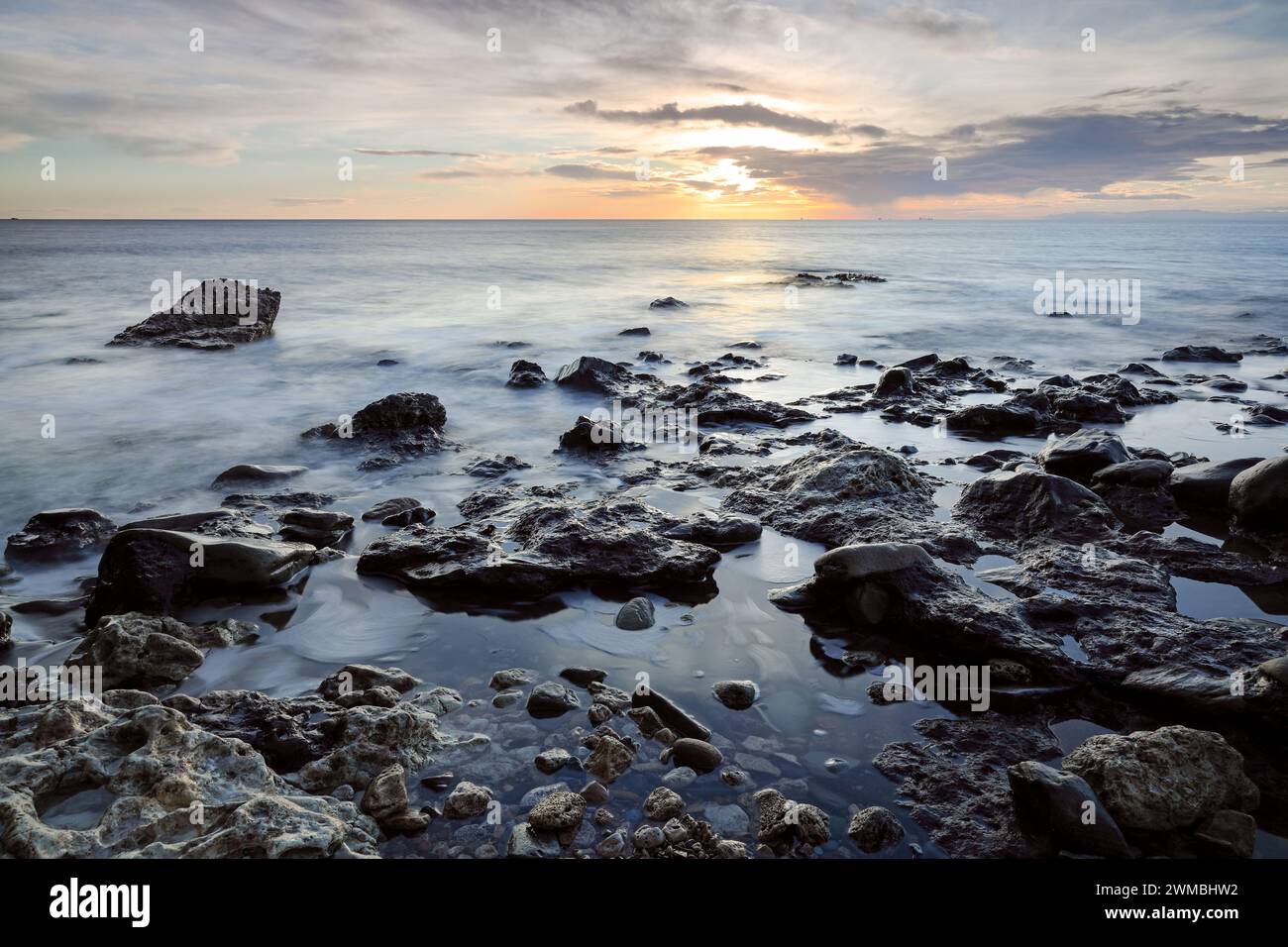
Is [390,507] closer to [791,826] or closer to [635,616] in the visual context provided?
[635,616]

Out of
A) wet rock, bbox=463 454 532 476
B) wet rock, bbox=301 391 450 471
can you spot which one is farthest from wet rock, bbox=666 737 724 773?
wet rock, bbox=301 391 450 471

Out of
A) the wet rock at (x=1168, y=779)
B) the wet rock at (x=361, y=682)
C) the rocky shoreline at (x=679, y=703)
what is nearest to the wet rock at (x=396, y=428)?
the rocky shoreline at (x=679, y=703)

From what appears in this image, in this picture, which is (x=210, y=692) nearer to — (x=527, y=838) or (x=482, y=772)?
(x=482, y=772)

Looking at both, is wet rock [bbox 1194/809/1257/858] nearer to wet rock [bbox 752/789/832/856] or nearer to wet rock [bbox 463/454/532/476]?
wet rock [bbox 752/789/832/856]

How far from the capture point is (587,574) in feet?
18.0

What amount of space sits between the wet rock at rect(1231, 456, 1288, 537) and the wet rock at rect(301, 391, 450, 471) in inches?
310

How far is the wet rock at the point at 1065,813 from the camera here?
304 cm

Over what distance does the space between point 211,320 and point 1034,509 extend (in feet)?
57.8

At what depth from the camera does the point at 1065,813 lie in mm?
3123

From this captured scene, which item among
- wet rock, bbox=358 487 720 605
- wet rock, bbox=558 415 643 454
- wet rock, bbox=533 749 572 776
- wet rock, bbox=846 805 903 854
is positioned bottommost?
wet rock, bbox=846 805 903 854

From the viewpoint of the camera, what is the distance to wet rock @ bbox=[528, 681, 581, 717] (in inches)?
159

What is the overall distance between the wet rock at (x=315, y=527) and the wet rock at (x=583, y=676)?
2.82m

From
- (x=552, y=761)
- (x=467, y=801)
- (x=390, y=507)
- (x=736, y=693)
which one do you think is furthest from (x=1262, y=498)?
(x=390, y=507)
